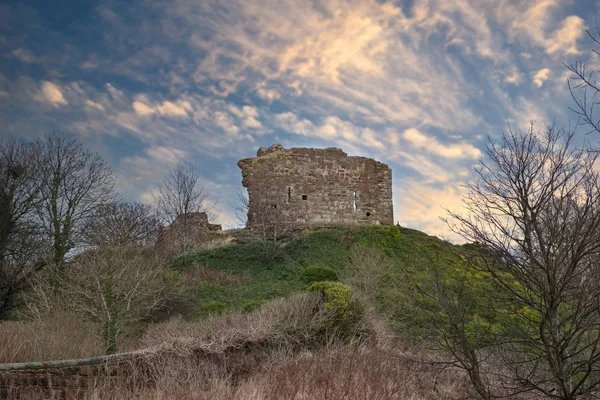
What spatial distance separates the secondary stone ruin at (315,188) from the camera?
2591 cm

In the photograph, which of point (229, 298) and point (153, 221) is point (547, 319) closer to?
point (229, 298)

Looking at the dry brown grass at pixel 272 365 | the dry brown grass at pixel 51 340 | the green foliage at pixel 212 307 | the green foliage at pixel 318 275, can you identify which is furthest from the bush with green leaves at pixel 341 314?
the green foliage at pixel 318 275

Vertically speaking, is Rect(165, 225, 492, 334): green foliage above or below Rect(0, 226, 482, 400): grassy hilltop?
above

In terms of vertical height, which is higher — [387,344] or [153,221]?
[153,221]

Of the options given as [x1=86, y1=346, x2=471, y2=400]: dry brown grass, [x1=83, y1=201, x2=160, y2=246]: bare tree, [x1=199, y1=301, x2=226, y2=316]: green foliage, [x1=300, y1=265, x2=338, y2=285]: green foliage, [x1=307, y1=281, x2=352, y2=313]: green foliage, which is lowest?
[x1=86, y1=346, x2=471, y2=400]: dry brown grass

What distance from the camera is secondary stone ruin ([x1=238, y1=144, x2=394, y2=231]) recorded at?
25.9 metres

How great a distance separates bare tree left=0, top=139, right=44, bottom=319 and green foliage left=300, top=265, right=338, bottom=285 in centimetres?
1040

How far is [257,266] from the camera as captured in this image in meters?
21.8

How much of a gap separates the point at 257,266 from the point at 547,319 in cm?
1658

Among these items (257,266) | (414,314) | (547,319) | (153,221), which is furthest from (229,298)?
(153,221)

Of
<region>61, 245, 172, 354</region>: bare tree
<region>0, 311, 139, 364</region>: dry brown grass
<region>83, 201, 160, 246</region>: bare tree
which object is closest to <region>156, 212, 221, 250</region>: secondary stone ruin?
<region>83, 201, 160, 246</region>: bare tree

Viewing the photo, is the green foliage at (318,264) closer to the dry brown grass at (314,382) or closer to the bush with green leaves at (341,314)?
the bush with green leaves at (341,314)

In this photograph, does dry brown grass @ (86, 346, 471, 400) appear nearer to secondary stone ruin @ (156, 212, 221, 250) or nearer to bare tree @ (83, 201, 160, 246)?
bare tree @ (83, 201, 160, 246)

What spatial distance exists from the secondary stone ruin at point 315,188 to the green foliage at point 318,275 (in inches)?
267
